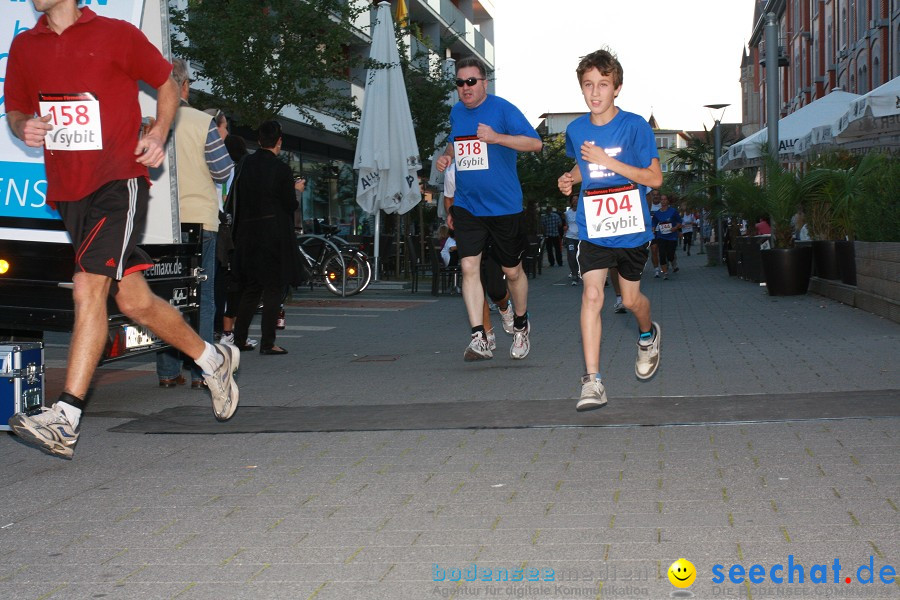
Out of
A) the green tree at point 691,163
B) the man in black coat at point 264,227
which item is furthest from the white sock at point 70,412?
the green tree at point 691,163

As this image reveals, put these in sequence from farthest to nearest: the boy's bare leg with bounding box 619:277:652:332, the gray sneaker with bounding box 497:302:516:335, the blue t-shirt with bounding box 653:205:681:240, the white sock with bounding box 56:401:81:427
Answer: the blue t-shirt with bounding box 653:205:681:240 < the gray sneaker with bounding box 497:302:516:335 < the boy's bare leg with bounding box 619:277:652:332 < the white sock with bounding box 56:401:81:427

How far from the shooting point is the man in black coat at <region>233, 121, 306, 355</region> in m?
10.2

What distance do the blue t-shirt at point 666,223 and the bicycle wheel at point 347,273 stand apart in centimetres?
765

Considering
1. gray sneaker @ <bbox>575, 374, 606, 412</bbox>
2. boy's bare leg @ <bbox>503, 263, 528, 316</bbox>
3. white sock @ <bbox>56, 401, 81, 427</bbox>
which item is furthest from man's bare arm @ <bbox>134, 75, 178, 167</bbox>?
boy's bare leg @ <bbox>503, 263, 528, 316</bbox>

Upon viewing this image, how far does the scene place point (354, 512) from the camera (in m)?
4.45

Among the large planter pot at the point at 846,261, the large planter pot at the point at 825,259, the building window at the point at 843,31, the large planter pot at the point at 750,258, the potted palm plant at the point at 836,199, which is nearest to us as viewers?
the large planter pot at the point at 846,261

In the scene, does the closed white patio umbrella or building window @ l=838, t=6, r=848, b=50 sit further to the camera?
building window @ l=838, t=6, r=848, b=50

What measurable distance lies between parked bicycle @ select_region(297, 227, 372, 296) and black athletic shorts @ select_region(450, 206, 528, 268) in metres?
9.95

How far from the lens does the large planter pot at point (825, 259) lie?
16.6 meters

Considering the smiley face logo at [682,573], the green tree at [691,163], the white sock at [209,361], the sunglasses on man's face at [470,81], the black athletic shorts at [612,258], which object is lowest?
the smiley face logo at [682,573]

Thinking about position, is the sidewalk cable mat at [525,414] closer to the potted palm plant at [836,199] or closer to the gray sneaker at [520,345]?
the gray sneaker at [520,345]

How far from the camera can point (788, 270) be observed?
17.4 meters

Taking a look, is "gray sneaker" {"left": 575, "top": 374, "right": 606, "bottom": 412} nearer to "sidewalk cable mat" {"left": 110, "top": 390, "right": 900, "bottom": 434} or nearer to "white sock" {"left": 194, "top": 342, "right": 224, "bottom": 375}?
"sidewalk cable mat" {"left": 110, "top": 390, "right": 900, "bottom": 434}

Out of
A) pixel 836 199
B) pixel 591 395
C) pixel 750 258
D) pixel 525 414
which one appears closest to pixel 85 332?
pixel 525 414
